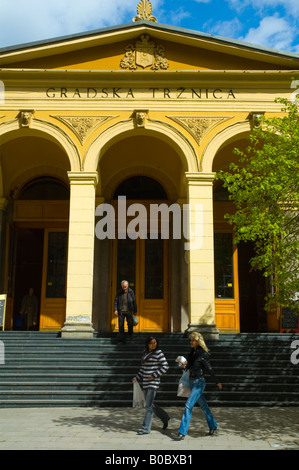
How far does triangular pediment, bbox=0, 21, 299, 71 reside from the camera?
12.8 m

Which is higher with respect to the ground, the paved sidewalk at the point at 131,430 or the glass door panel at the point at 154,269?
the glass door panel at the point at 154,269

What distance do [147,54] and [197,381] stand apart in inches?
387

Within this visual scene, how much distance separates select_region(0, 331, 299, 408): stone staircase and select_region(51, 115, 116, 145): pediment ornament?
572 cm

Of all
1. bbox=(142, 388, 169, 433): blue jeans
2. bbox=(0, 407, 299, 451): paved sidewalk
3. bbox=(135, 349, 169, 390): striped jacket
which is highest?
bbox=(135, 349, 169, 390): striped jacket

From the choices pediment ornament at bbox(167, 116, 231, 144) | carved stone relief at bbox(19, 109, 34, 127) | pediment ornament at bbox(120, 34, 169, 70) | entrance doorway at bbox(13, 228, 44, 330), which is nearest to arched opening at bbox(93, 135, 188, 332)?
pediment ornament at bbox(167, 116, 231, 144)

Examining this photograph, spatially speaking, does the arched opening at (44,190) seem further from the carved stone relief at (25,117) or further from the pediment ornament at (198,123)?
the pediment ornament at (198,123)

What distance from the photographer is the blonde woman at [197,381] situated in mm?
6461

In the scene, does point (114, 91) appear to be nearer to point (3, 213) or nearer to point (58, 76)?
point (58, 76)

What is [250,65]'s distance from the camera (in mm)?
13102

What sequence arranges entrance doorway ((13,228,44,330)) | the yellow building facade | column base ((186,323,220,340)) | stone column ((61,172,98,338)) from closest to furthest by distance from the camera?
column base ((186,323,220,340)) < stone column ((61,172,98,338)) < the yellow building facade < entrance doorway ((13,228,44,330))

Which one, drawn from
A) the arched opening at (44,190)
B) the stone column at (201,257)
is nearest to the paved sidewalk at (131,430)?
the stone column at (201,257)

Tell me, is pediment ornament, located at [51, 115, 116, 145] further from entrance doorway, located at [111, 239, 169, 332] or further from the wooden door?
entrance doorway, located at [111, 239, 169, 332]

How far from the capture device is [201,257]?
476 inches
